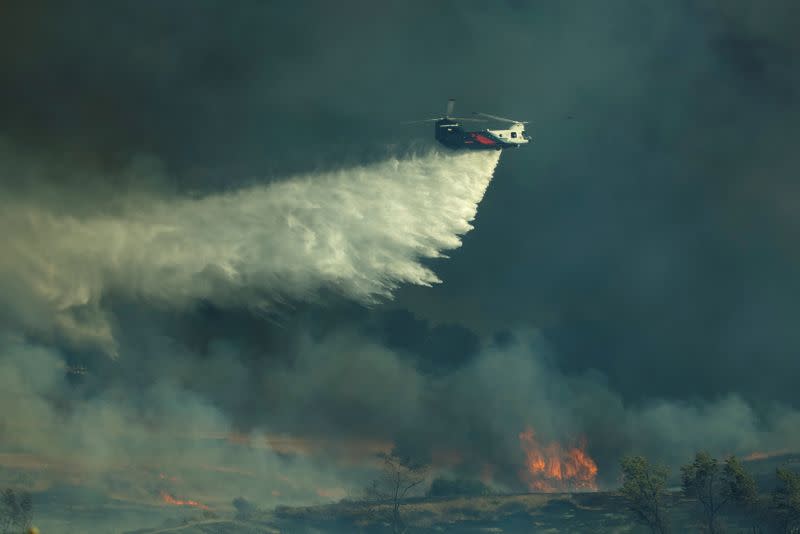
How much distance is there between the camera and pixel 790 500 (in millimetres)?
198125

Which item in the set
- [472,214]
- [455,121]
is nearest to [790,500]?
[472,214]

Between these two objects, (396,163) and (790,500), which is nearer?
(396,163)

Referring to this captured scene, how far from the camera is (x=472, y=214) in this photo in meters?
162

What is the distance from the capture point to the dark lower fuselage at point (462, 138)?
6225 inches

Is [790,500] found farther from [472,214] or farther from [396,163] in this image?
[396,163]

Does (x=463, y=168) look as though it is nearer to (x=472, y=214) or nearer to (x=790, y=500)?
(x=472, y=214)

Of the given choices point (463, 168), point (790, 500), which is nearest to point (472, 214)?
point (463, 168)

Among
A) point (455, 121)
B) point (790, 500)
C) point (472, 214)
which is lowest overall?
point (790, 500)

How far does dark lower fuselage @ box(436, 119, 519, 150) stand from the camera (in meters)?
158

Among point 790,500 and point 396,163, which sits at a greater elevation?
point 396,163

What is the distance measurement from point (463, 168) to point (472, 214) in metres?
9.48

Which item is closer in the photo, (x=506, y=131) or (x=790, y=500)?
(x=506, y=131)

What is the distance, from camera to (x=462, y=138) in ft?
522

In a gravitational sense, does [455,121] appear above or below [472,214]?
above
